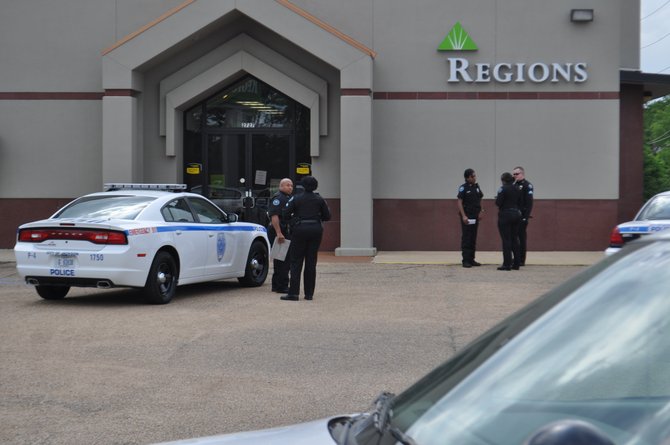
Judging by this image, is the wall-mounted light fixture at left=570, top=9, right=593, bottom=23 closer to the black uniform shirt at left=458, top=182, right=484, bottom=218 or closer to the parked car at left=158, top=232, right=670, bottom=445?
the black uniform shirt at left=458, top=182, right=484, bottom=218

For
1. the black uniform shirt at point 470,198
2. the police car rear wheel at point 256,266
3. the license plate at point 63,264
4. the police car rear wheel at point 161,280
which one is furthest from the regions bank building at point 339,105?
the license plate at point 63,264

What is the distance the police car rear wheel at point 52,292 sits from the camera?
509 inches

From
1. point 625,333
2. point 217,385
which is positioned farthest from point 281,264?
point 625,333

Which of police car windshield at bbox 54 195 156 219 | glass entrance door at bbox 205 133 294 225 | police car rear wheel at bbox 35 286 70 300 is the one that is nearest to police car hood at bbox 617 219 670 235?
police car windshield at bbox 54 195 156 219

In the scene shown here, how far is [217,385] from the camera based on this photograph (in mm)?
7785

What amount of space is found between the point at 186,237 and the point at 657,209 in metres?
6.72

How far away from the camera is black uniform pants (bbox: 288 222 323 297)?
513 inches

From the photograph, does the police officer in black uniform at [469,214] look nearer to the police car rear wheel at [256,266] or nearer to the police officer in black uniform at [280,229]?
the police car rear wheel at [256,266]

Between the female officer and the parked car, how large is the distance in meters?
15.6

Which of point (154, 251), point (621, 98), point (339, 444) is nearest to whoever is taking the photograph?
point (339, 444)

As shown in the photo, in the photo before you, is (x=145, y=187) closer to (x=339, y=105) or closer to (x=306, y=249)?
(x=306, y=249)

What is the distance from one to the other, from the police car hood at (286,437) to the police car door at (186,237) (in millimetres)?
10142

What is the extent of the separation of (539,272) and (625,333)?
15756mm

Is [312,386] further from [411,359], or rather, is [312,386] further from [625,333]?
[625,333]
